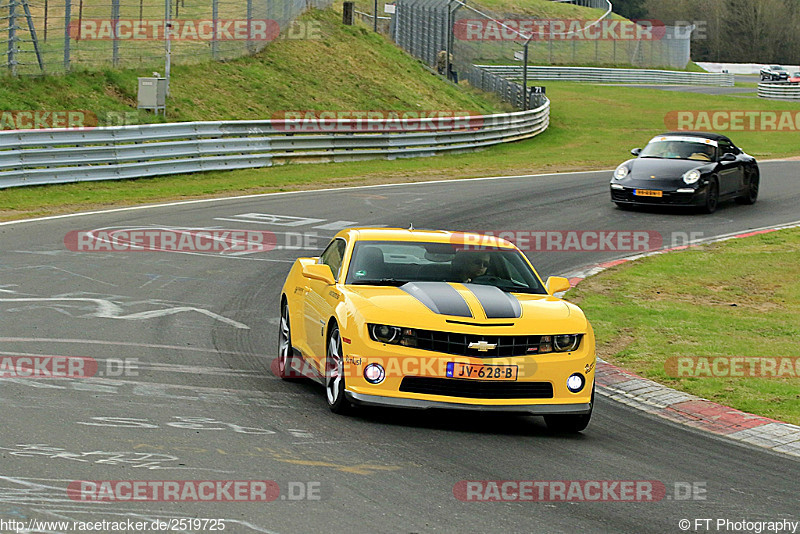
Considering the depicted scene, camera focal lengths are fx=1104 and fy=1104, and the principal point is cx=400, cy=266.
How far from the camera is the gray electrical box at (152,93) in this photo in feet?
91.6

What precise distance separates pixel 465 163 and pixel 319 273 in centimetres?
2222

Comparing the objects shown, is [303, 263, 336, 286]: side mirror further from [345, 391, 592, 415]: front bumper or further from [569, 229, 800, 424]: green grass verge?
[569, 229, 800, 424]: green grass verge

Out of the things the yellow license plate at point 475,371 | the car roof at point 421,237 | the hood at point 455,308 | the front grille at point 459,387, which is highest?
the car roof at point 421,237

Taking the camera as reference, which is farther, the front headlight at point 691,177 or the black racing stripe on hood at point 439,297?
the front headlight at point 691,177

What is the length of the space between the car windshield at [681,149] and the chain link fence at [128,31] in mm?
12120

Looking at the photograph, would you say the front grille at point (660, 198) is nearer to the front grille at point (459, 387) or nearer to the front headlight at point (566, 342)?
the front headlight at point (566, 342)

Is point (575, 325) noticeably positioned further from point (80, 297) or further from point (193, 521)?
point (80, 297)

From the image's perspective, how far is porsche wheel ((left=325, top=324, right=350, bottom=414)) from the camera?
25.6ft

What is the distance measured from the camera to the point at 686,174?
71.8 ft

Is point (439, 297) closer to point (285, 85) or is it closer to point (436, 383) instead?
point (436, 383)

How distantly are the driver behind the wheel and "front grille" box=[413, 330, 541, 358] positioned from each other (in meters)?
1.18

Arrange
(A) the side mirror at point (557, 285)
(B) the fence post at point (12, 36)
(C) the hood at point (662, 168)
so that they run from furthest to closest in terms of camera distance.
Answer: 1. (B) the fence post at point (12, 36)
2. (C) the hood at point (662, 168)
3. (A) the side mirror at point (557, 285)

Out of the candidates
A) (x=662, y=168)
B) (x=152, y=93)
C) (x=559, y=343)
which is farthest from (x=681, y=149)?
(x=559, y=343)

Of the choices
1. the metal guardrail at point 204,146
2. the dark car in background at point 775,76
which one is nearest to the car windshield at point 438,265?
the metal guardrail at point 204,146
